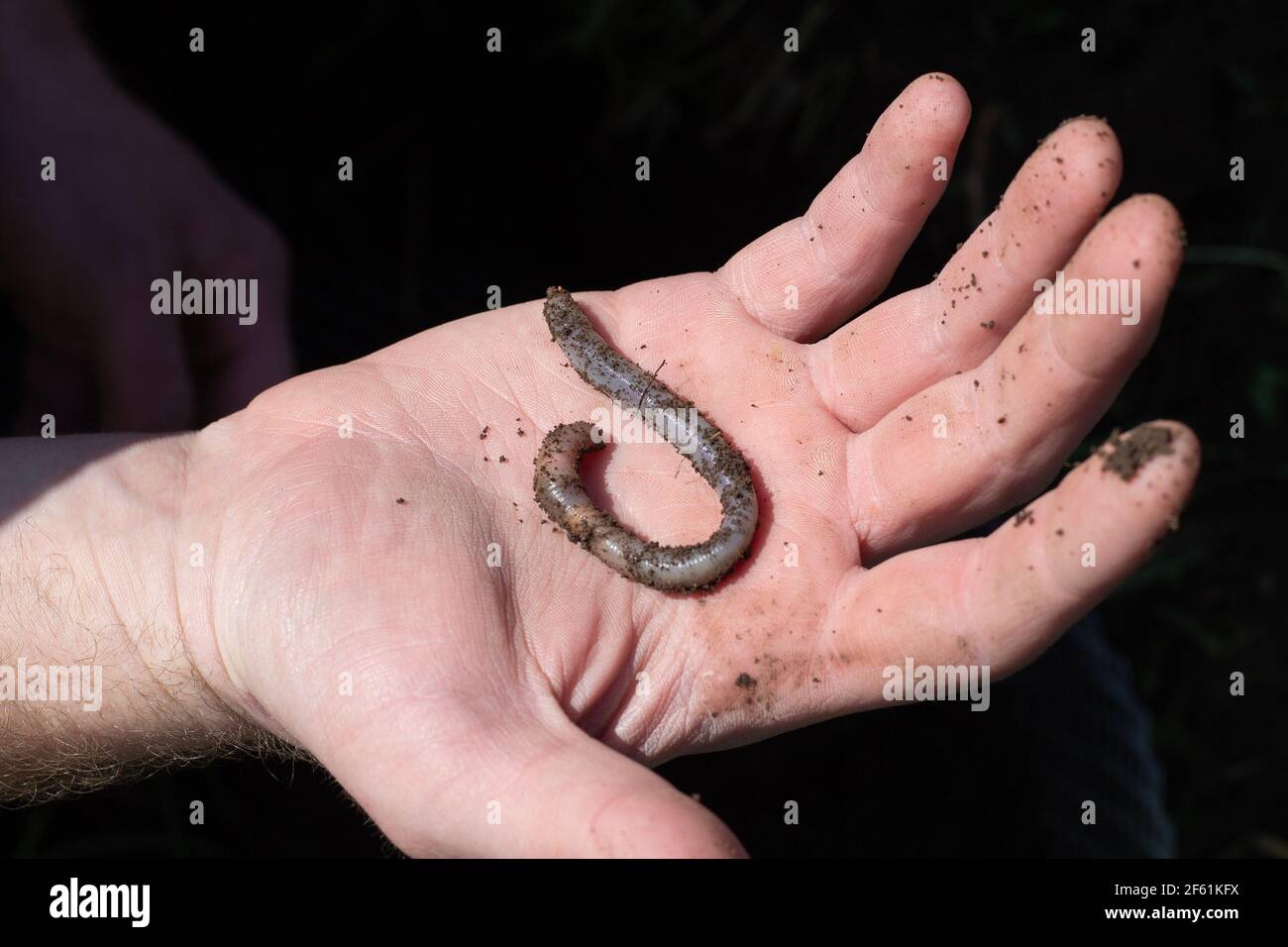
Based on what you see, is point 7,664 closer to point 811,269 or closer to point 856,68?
point 811,269

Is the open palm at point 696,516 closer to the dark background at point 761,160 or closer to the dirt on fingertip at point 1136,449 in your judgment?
the dirt on fingertip at point 1136,449

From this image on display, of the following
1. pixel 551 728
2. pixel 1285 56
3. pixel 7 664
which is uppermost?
pixel 1285 56

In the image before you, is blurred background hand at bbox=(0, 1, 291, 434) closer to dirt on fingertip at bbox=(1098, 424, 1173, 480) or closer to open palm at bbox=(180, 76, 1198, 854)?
open palm at bbox=(180, 76, 1198, 854)

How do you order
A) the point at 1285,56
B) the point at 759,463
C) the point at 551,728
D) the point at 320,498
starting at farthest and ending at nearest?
the point at 1285,56 < the point at 759,463 < the point at 320,498 < the point at 551,728

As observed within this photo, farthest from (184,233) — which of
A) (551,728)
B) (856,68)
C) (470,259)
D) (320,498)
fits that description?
(856,68)

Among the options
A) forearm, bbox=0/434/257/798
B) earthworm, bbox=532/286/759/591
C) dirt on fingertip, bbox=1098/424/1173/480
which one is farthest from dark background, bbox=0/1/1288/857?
dirt on fingertip, bbox=1098/424/1173/480

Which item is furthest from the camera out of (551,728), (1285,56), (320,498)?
(1285,56)
